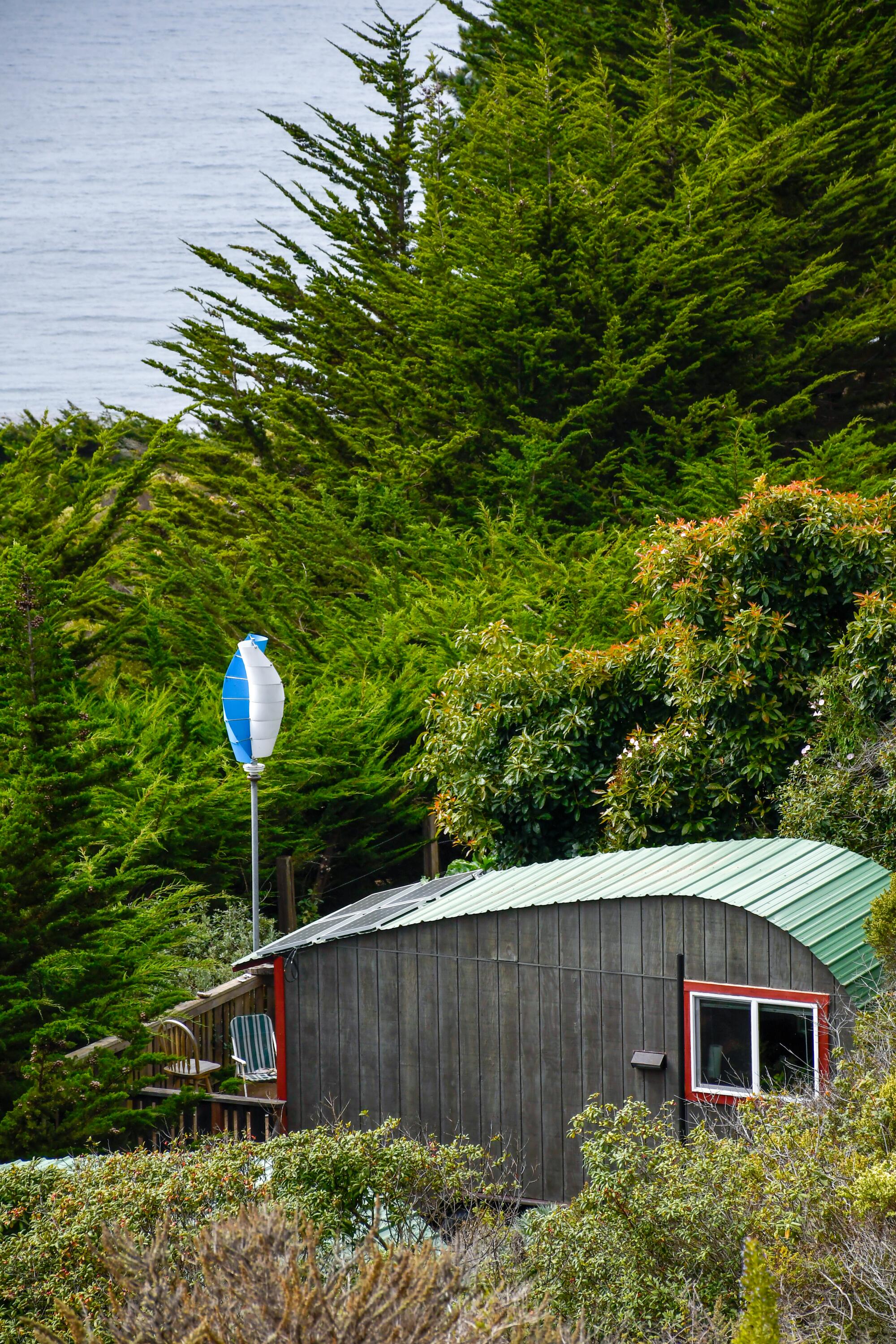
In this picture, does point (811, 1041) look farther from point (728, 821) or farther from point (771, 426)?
point (771, 426)

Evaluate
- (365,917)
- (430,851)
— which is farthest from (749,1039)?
(430,851)

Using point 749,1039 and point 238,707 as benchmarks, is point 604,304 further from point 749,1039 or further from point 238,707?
point 749,1039

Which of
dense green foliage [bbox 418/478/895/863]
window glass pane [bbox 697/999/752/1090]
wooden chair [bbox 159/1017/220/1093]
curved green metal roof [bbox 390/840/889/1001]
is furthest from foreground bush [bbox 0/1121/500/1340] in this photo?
dense green foliage [bbox 418/478/895/863]

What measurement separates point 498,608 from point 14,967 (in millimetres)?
9086

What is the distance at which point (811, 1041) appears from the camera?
7.49 m

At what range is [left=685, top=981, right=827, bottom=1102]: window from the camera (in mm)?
7430

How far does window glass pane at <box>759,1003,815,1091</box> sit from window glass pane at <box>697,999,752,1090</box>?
0.09 metres

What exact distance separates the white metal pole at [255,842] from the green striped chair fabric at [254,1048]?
0.58 meters

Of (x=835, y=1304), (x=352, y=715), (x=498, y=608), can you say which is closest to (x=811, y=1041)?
(x=835, y=1304)

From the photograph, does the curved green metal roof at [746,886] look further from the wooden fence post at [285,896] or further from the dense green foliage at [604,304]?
the dense green foliage at [604,304]

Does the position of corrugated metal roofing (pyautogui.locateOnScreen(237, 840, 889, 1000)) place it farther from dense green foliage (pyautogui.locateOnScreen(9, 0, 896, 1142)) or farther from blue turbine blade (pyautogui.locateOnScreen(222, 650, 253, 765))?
blue turbine blade (pyautogui.locateOnScreen(222, 650, 253, 765))

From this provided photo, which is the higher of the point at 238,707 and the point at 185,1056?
the point at 238,707

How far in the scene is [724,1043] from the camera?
777 centimetres

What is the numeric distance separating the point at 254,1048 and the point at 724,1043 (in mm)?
4112
